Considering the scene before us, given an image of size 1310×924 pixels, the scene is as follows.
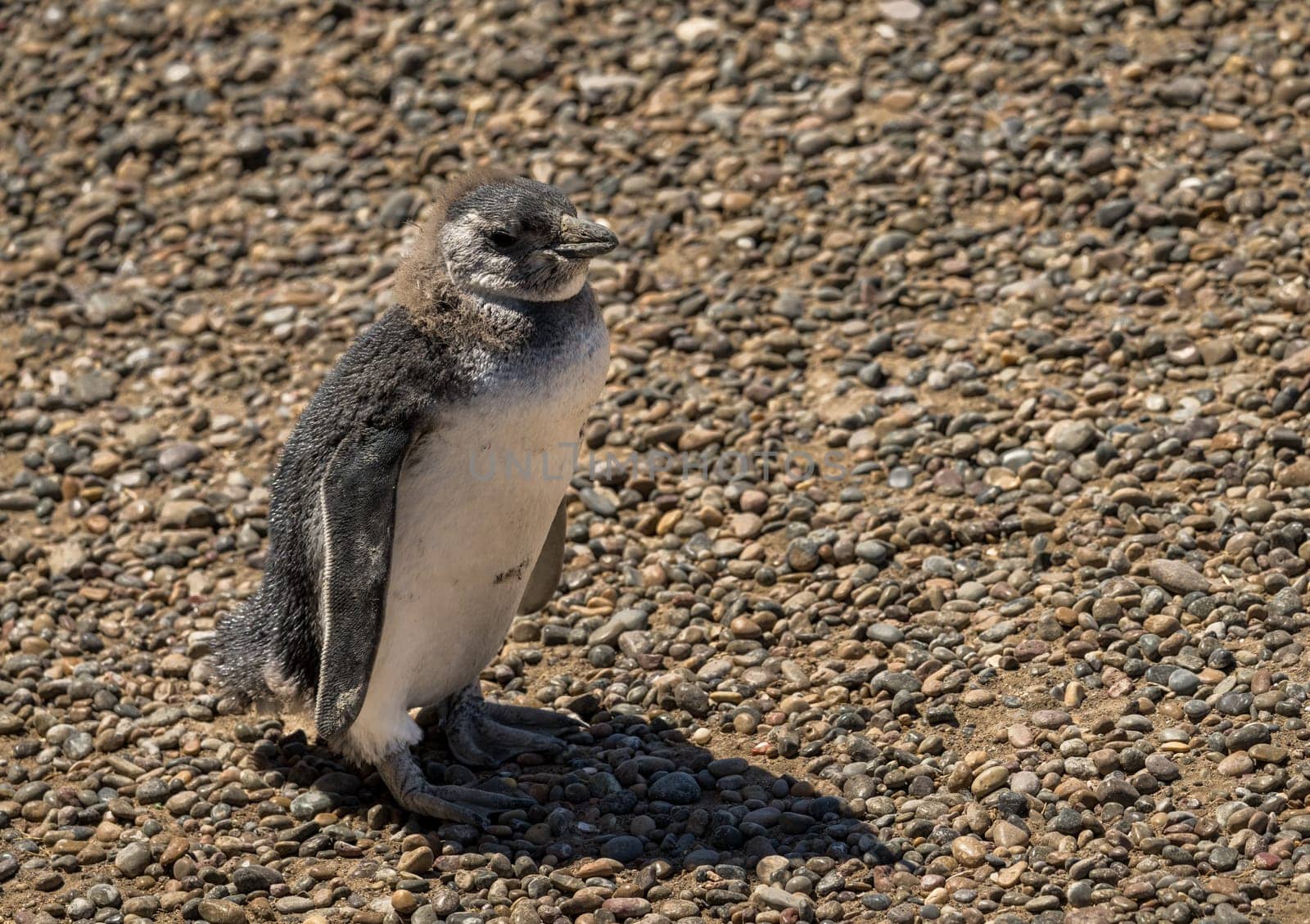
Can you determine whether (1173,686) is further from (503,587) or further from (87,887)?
(87,887)

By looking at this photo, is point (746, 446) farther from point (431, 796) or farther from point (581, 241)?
point (431, 796)

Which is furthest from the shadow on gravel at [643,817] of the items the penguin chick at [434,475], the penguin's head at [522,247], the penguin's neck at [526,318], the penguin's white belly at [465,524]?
the penguin's head at [522,247]

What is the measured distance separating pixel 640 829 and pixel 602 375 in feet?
3.92

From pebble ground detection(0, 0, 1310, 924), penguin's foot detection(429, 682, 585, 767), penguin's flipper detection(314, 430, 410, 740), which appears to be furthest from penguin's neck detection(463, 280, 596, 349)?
penguin's foot detection(429, 682, 585, 767)

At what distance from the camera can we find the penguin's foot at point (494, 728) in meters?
4.61

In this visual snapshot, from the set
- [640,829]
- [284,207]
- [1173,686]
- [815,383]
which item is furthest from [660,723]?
[284,207]

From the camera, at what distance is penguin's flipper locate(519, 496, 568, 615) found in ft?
16.0

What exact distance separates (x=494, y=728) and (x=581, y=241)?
1436mm

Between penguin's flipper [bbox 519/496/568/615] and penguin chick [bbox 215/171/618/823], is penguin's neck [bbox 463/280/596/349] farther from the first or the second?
penguin's flipper [bbox 519/496/568/615]

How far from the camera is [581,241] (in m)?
4.20

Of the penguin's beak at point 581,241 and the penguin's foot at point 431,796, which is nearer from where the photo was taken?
the penguin's beak at point 581,241

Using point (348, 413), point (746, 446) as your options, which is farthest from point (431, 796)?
point (746, 446)

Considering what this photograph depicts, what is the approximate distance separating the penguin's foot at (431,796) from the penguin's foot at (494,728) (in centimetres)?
21

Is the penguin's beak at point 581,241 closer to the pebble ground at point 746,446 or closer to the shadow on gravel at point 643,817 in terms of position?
the pebble ground at point 746,446
